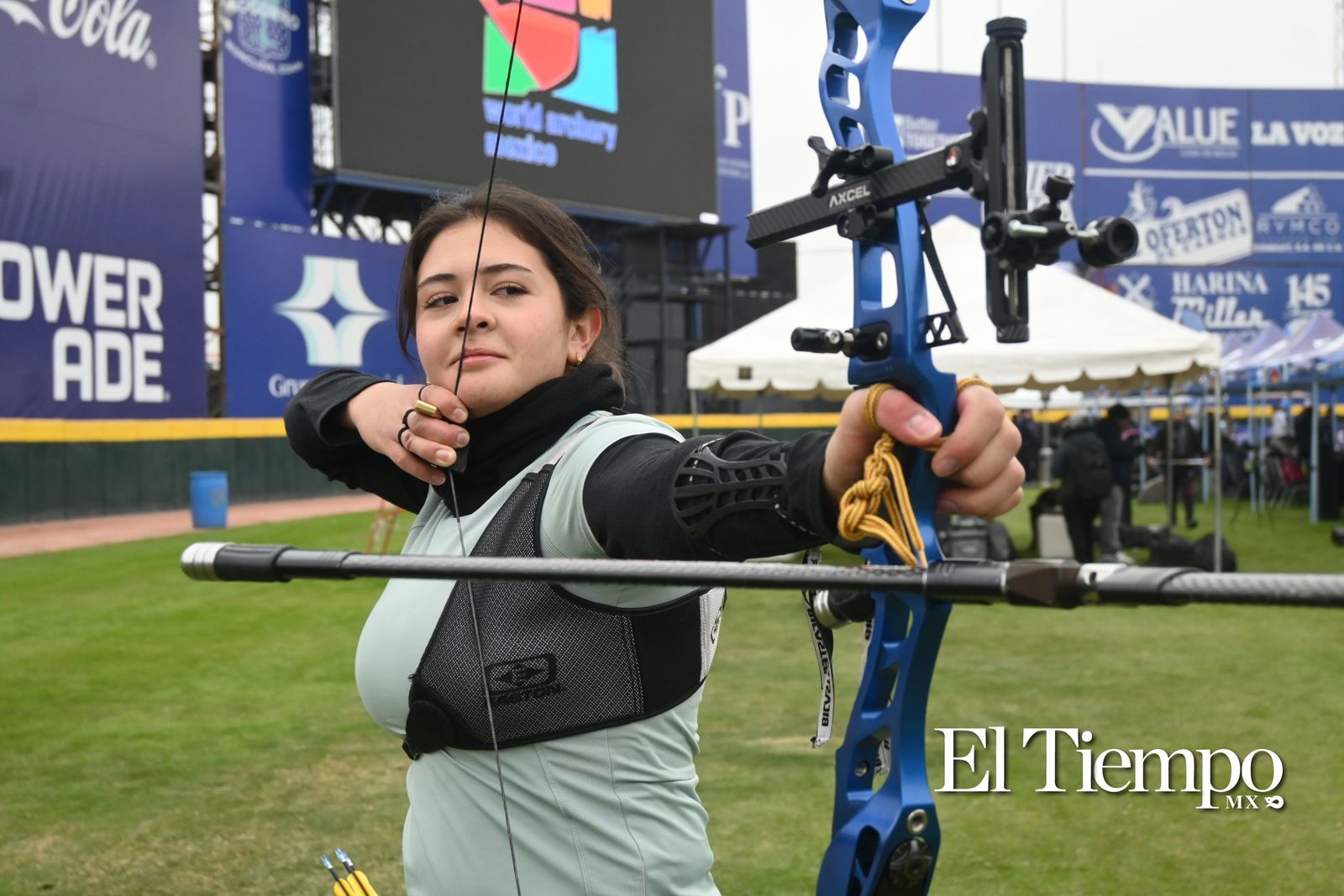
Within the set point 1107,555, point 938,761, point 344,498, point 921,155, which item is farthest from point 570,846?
point 344,498

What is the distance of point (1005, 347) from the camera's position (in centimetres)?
920

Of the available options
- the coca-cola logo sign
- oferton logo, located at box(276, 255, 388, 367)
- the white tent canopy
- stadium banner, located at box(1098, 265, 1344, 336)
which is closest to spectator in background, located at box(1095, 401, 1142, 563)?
the white tent canopy

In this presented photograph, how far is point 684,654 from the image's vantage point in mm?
1498

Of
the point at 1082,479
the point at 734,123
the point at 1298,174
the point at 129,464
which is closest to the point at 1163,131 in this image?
the point at 1298,174

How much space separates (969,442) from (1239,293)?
35.2m

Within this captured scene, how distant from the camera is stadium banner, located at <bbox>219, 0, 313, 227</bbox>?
19875mm

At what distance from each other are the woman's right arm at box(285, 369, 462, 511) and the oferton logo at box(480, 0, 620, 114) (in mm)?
467

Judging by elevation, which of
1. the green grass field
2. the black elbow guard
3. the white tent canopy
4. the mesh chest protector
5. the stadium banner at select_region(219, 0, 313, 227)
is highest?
the stadium banner at select_region(219, 0, 313, 227)

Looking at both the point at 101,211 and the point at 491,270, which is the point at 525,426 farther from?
the point at 101,211

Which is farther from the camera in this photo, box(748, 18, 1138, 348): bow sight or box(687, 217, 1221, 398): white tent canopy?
box(687, 217, 1221, 398): white tent canopy

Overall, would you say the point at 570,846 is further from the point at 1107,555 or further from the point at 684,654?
the point at 1107,555

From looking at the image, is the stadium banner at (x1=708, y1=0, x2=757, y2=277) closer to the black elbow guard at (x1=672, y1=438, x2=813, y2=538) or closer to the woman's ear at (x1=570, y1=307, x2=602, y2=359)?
the woman's ear at (x1=570, y1=307, x2=602, y2=359)

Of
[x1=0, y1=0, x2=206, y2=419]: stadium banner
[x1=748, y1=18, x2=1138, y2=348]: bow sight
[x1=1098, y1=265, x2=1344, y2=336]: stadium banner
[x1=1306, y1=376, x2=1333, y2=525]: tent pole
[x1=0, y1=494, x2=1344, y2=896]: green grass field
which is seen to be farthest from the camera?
[x1=1098, y1=265, x2=1344, y2=336]: stadium banner

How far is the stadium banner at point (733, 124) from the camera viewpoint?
30.3 m
